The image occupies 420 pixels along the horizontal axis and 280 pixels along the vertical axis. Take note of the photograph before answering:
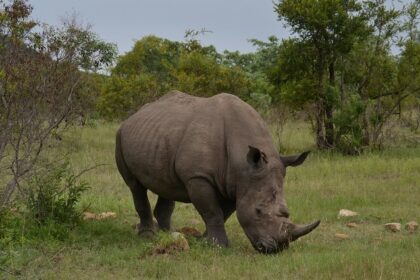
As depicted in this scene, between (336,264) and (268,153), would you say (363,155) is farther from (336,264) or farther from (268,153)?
(336,264)

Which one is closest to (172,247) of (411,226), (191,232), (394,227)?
(191,232)

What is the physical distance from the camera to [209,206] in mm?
7188

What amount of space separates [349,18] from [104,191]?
8510 millimetres

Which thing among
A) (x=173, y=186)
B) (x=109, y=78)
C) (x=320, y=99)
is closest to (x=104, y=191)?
(x=173, y=186)

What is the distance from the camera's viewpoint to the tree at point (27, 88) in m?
7.98

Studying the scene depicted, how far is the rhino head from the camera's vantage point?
21.8ft

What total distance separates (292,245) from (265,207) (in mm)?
751

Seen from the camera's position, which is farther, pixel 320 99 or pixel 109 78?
pixel 109 78

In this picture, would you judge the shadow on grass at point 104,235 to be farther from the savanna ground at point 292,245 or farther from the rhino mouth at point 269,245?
the rhino mouth at point 269,245

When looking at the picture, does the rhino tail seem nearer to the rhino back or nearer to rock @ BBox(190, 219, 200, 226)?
the rhino back

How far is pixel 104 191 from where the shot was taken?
11641mm

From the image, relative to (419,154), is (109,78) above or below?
above

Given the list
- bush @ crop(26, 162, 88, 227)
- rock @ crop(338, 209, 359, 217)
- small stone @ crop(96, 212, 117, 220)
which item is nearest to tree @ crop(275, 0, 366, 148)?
rock @ crop(338, 209, 359, 217)

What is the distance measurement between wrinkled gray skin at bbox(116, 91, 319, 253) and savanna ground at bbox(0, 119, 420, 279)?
33cm
